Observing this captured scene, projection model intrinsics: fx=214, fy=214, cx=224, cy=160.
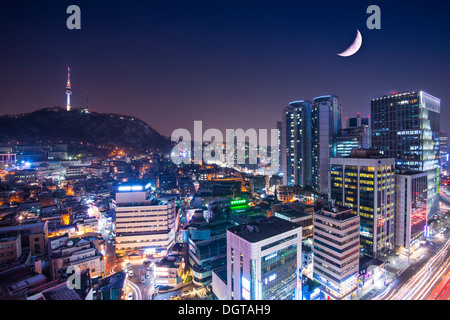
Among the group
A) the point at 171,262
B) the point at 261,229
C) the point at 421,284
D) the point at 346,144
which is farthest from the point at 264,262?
the point at 346,144

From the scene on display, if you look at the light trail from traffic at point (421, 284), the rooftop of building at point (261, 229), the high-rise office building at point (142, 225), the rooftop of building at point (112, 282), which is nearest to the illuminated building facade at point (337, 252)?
the light trail from traffic at point (421, 284)

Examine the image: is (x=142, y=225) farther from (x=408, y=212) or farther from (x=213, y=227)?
(x=408, y=212)

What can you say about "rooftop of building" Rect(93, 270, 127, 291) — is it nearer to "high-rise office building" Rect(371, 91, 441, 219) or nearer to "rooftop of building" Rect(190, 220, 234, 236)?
"rooftop of building" Rect(190, 220, 234, 236)

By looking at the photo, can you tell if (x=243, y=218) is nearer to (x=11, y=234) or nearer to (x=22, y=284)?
(x=22, y=284)

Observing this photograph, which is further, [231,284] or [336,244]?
[336,244]

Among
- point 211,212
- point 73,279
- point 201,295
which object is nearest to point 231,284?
point 201,295

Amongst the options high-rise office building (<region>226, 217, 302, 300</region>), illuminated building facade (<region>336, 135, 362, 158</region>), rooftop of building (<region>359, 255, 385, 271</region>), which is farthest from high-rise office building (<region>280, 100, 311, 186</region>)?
high-rise office building (<region>226, 217, 302, 300</region>)

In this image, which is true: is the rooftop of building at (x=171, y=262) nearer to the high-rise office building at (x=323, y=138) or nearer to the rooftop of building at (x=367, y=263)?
the rooftop of building at (x=367, y=263)
